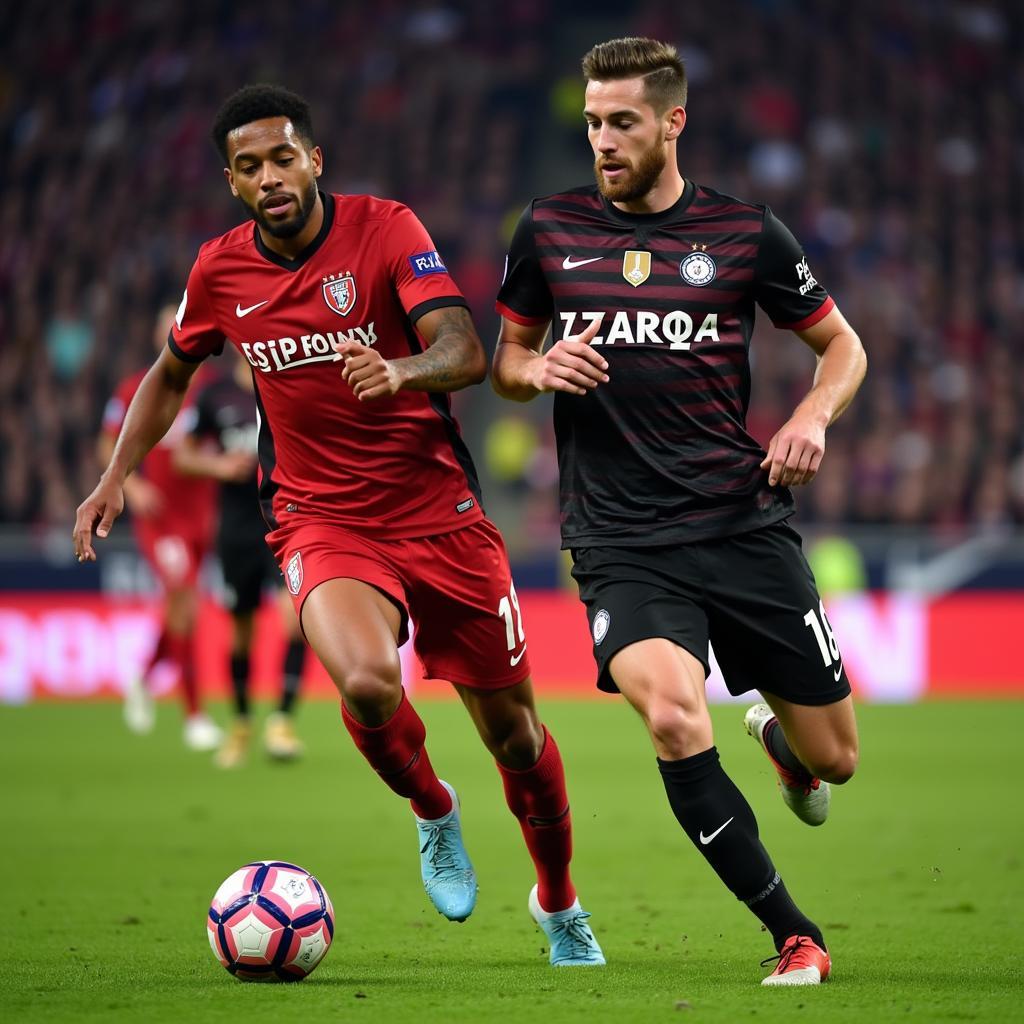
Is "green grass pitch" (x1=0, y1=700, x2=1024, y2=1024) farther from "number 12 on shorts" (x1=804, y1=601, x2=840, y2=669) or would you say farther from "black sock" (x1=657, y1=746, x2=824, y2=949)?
"number 12 on shorts" (x1=804, y1=601, x2=840, y2=669)

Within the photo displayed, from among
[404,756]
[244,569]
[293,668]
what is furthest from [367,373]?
[244,569]

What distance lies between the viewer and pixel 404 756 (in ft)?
16.6

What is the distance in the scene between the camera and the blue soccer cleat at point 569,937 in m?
5.05

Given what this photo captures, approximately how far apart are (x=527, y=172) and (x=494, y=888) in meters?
16.7

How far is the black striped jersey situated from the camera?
16.0 ft

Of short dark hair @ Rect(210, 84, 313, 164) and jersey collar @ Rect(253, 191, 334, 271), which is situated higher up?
short dark hair @ Rect(210, 84, 313, 164)

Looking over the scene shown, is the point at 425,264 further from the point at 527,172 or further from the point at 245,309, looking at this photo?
the point at 527,172

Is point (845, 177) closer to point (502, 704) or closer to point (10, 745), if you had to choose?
point (10, 745)

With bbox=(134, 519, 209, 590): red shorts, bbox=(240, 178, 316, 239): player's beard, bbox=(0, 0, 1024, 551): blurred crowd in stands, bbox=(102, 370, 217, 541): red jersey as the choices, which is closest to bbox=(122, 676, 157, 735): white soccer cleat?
bbox=(134, 519, 209, 590): red shorts

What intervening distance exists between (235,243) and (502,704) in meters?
1.64

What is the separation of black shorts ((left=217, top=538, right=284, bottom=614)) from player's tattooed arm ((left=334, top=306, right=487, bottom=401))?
18.1ft

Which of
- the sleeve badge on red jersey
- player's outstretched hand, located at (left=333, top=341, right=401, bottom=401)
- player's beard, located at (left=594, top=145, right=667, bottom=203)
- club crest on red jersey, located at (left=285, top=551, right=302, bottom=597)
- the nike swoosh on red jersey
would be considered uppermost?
player's beard, located at (left=594, top=145, right=667, bottom=203)

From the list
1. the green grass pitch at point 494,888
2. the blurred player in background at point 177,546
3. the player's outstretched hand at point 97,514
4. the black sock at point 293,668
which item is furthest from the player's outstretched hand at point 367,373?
the blurred player in background at point 177,546

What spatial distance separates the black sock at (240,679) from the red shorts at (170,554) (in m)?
1.17
